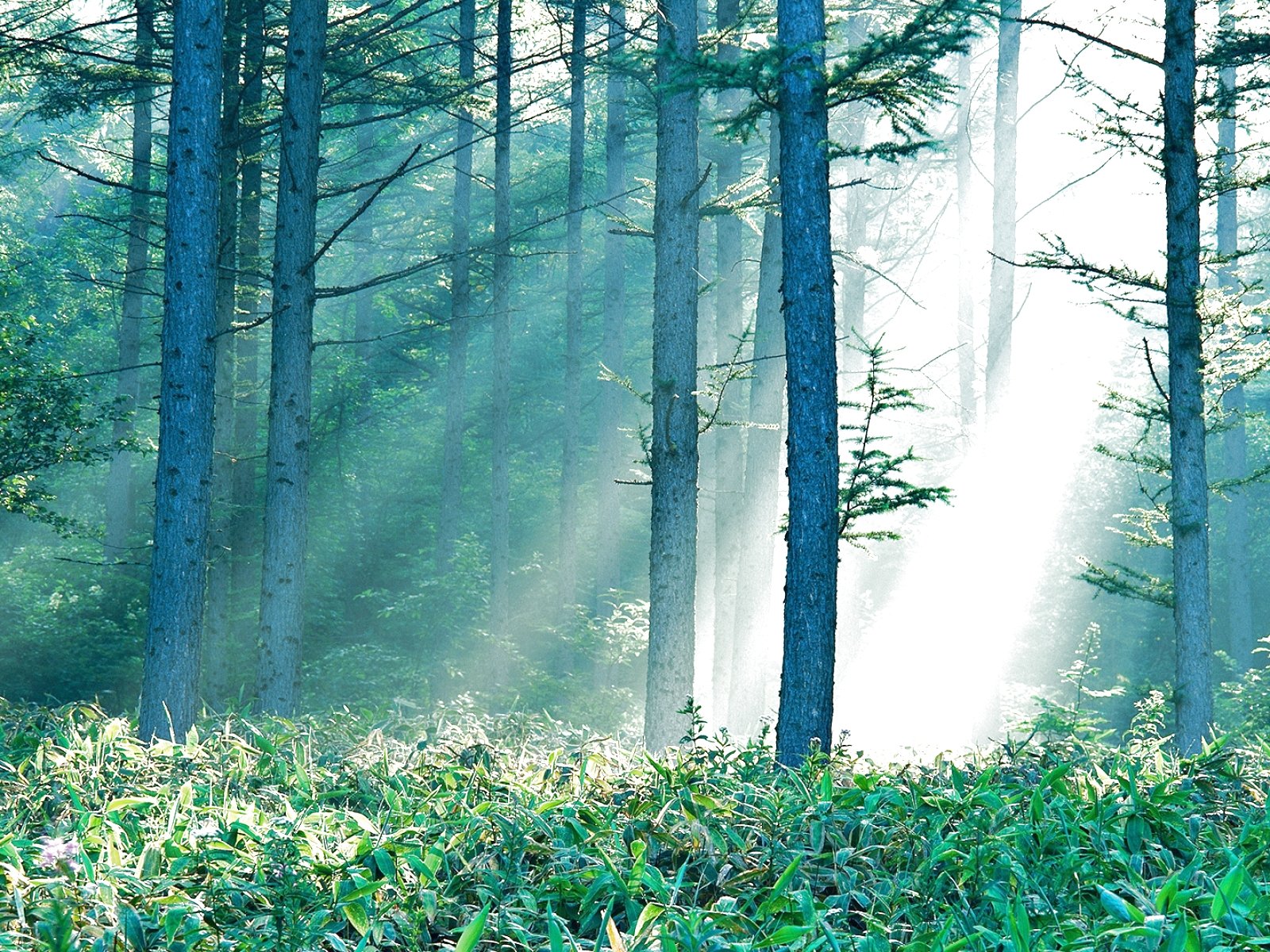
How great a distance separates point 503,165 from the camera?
1705 cm

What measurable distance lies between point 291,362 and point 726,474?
8.41 meters

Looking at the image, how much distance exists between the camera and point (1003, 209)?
1870cm

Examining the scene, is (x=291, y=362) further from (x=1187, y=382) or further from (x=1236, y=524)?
(x=1236, y=524)

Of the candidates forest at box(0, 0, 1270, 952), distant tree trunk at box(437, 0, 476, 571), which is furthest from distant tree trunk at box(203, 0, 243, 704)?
distant tree trunk at box(437, 0, 476, 571)

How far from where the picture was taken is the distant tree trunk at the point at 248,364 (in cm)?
1368

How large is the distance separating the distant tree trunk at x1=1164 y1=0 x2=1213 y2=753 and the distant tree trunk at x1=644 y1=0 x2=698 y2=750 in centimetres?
419

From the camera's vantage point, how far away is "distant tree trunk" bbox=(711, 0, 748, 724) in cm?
1673

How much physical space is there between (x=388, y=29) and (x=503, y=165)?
543cm

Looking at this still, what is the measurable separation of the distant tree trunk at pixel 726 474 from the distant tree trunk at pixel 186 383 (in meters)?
8.96

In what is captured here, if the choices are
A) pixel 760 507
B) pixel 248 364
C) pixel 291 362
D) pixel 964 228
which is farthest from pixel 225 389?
pixel 964 228

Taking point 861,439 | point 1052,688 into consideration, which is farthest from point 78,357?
point 1052,688

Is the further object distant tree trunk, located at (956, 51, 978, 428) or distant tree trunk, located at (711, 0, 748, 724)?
distant tree trunk, located at (956, 51, 978, 428)

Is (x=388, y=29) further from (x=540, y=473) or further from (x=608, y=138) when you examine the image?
(x=540, y=473)

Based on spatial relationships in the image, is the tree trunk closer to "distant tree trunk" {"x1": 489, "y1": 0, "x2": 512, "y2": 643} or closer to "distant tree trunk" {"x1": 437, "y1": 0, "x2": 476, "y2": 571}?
"distant tree trunk" {"x1": 489, "y1": 0, "x2": 512, "y2": 643}
